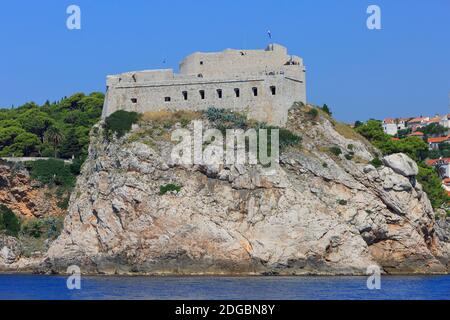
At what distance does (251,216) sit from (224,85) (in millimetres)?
10025

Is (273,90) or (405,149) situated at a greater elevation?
(273,90)

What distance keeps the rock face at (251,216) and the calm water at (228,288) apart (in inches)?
88.7

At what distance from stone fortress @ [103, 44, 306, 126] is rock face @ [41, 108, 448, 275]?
2.12 m

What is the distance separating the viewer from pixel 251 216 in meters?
48.8

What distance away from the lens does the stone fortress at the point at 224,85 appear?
5500 centimetres

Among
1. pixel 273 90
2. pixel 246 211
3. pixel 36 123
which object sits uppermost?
pixel 273 90

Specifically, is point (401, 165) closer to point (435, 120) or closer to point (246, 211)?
point (246, 211)

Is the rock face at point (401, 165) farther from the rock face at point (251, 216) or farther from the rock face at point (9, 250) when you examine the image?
the rock face at point (9, 250)

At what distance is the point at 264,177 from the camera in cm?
5003

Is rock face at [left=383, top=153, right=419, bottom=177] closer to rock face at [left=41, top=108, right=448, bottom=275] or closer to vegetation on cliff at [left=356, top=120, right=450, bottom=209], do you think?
rock face at [left=41, top=108, right=448, bottom=275]

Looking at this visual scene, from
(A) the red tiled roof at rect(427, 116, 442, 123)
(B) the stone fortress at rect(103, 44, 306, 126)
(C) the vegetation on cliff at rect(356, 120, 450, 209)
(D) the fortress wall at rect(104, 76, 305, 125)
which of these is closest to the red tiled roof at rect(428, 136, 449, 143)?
(A) the red tiled roof at rect(427, 116, 442, 123)

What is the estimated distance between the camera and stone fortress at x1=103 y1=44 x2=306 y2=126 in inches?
2165

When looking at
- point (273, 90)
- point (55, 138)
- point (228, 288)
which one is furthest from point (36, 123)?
point (228, 288)

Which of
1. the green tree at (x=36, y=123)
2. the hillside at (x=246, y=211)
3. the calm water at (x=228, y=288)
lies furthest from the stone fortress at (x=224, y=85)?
the green tree at (x=36, y=123)
